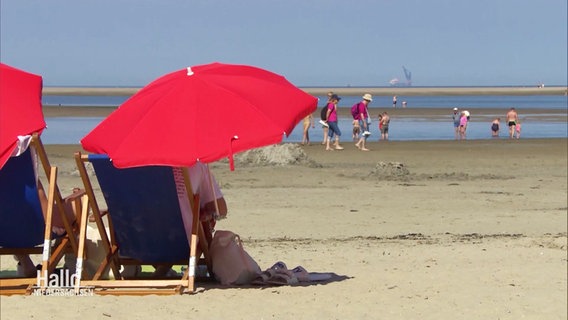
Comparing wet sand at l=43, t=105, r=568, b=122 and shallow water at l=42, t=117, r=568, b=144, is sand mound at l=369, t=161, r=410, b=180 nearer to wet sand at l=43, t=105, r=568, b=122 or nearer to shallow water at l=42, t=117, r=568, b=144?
shallow water at l=42, t=117, r=568, b=144

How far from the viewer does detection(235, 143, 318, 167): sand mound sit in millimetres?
18375

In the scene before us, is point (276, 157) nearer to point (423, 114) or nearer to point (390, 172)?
point (390, 172)

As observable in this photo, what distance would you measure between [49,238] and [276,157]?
11696 millimetres

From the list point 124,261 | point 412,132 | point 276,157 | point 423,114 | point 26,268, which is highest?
point 124,261

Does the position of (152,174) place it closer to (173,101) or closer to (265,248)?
(173,101)

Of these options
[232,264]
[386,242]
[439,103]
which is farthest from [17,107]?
[439,103]

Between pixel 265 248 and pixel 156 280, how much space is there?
2.22 m

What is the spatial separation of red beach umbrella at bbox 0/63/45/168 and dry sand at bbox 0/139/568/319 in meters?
1.09

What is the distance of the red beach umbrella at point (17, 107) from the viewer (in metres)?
6.55

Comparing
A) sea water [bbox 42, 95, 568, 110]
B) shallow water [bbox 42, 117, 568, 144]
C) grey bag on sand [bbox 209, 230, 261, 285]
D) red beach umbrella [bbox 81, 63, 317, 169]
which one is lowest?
sea water [bbox 42, 95, 568, 110]

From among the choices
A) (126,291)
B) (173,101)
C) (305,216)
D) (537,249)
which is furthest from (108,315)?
(305,216)

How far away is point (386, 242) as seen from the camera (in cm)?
945

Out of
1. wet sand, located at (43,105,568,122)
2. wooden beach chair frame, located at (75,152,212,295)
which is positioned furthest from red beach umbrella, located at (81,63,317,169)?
wet sand, located at (43,105,568,122)

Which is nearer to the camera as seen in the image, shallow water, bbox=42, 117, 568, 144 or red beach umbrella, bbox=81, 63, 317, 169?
red beach umbrella, bbox=81, 63, 317, 169
